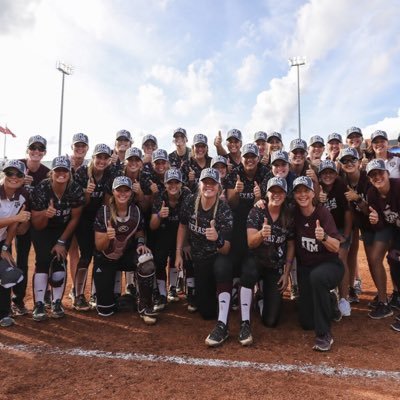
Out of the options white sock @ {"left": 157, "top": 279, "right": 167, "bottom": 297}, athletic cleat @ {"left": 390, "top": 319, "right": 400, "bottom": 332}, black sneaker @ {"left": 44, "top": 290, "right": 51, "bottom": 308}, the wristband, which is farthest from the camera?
white sock @ {"left": 157, "top": 279, "right": 167, "bottom": 297}

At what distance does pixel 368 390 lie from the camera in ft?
10.4

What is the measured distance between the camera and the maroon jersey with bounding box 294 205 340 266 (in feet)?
14.6

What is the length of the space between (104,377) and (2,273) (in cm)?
196

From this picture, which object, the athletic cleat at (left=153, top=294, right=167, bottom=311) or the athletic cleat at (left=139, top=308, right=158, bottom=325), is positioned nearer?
the athletic cleat at (left=139, top=308, right=158, bottom=325)

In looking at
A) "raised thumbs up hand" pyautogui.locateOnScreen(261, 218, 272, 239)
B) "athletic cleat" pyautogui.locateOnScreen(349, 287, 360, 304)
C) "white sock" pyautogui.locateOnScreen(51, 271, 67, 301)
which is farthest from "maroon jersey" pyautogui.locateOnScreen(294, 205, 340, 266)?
"white sock" pyautogui.locateOnScreen(51, 271, 67, 301)

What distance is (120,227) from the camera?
197 inches

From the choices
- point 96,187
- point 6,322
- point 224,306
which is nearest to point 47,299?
point 6,322

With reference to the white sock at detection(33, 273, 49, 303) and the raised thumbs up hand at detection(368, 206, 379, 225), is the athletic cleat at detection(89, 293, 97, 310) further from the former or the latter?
the raised thumbs up hand at detection(368, 206, 379, 225)

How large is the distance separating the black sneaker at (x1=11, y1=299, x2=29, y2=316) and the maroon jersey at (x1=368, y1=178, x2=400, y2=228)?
489 cm

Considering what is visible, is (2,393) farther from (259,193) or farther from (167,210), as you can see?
(259,193)

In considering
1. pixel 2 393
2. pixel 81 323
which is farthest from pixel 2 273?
pixel 2 393

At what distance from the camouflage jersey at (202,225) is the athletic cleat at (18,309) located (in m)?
2.41

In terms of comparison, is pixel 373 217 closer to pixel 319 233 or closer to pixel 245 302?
pixel 319 233

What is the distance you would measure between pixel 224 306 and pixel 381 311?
2.16m
